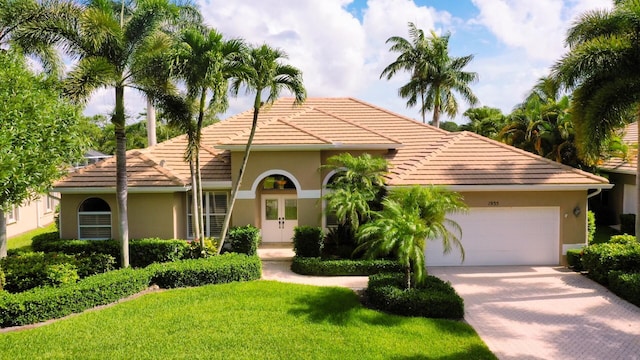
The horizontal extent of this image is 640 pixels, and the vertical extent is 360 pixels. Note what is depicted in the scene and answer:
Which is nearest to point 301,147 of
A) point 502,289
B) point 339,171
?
point 339,171

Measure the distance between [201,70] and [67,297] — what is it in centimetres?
756

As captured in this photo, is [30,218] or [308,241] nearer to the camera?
[308,241]

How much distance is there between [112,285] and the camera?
474 inches

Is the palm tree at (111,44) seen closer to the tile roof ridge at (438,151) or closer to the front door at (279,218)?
the front door at (279,218)

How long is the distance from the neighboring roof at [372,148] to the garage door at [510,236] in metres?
1.22

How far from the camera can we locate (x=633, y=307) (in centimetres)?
1166

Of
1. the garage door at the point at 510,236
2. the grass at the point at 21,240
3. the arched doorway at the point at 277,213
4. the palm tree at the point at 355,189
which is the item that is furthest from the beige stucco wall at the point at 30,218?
the garage door at the point at 510,236

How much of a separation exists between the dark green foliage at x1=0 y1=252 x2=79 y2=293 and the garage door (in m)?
13.1

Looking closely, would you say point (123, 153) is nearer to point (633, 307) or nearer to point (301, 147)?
point (301, 147)

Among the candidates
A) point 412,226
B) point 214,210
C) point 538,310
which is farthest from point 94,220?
point 538,310

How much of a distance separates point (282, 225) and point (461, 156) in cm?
841

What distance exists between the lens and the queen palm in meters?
13.2

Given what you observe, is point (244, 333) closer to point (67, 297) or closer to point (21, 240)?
point (67, 297)

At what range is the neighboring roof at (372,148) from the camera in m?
16.0
